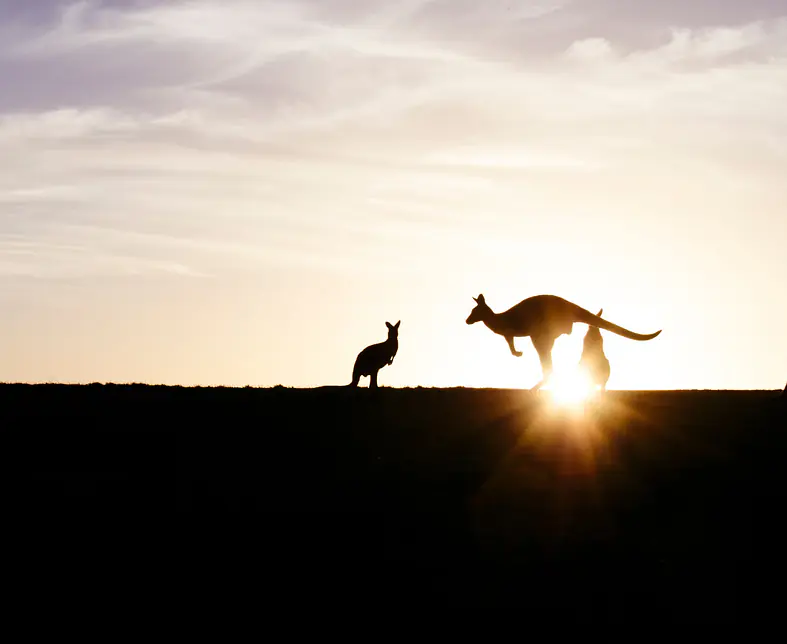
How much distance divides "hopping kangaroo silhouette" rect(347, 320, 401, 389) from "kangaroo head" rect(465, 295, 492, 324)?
1913mm

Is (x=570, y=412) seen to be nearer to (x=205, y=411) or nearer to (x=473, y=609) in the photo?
(x=205, y=411)

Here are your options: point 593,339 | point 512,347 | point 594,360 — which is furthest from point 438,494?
point 512,347

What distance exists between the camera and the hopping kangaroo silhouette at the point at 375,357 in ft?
88.1

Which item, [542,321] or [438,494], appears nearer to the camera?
[438,494]

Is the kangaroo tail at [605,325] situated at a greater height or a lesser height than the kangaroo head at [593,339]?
greater

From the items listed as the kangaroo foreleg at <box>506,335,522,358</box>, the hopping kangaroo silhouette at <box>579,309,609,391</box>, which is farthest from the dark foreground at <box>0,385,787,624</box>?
the kangaroo foreleg at <box>506,335,522,358</box>

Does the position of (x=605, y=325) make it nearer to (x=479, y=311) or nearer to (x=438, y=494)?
(x=479, y=311)

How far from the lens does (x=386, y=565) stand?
12.8m

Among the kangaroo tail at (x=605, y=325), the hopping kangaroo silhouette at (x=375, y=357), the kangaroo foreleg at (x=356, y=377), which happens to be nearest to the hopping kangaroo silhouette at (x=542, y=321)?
the kangaroo tail at (x=605, y=325)

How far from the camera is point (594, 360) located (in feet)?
85.2

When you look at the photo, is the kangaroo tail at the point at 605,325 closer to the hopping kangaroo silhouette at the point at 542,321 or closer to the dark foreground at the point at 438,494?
the hopping kangaroo silhouette at the point at 542,321

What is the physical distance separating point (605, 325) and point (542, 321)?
7.14 ft

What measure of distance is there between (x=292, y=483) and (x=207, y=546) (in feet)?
9.87

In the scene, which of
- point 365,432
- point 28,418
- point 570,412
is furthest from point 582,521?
point 28,418
